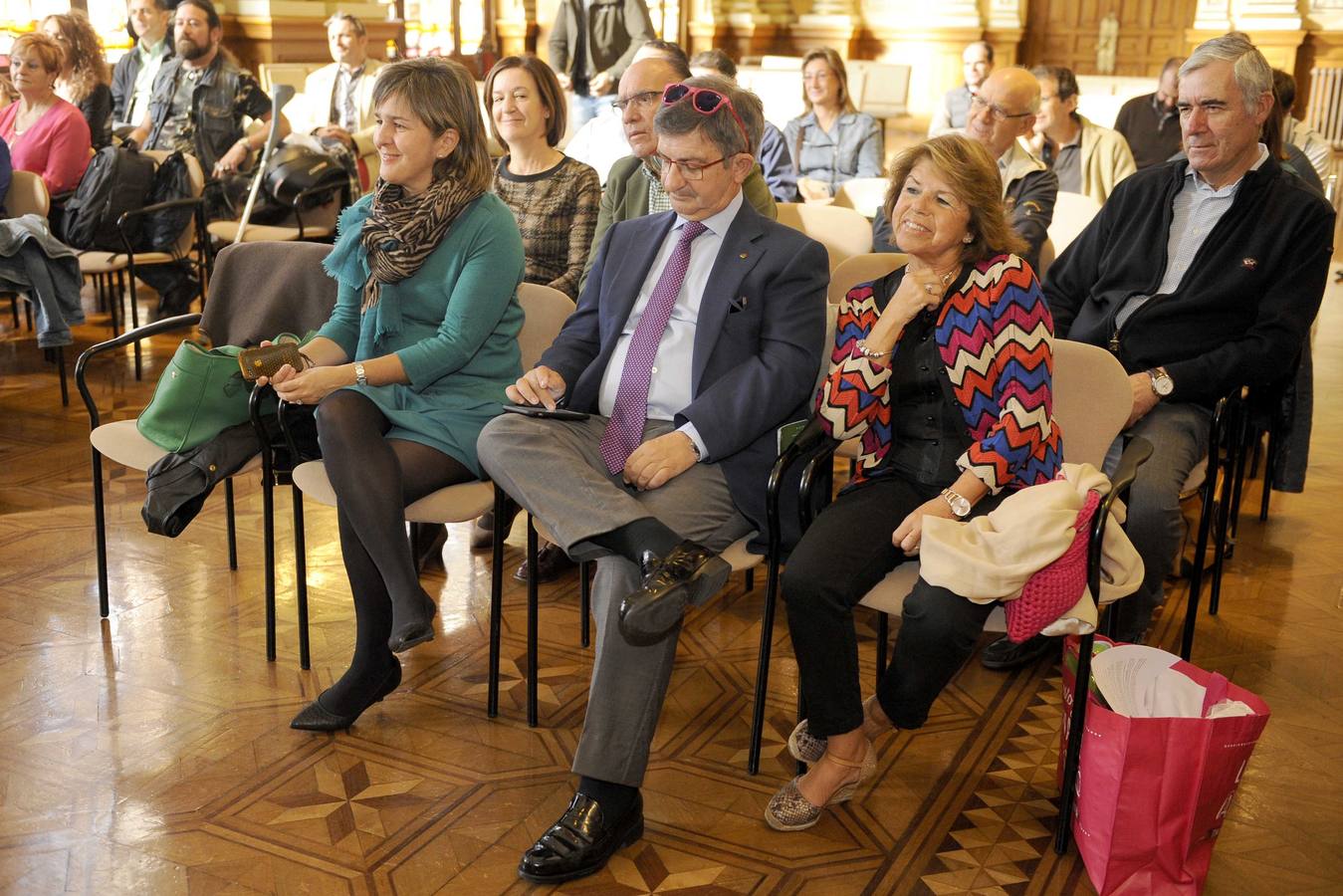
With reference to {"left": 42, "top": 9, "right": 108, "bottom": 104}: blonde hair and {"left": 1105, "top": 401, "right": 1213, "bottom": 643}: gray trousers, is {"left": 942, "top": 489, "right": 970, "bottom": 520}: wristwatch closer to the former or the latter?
{"left": 1105, "top": 401, "right": 1213, "bottom": 643}: gray trousers

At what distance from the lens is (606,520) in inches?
97.1

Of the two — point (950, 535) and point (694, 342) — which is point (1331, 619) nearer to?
point (950, 535)

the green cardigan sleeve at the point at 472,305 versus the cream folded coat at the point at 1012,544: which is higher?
the green cardigan sleeve at the point at 472,305

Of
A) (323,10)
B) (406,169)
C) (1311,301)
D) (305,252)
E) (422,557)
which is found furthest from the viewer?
(323,10)

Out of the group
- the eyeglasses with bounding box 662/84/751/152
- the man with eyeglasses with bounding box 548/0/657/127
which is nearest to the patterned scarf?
the eyeglasses with bounding box 662/84/751/152

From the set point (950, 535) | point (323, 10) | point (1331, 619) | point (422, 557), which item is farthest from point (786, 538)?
point (323, 10)

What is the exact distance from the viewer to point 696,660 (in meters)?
3.18

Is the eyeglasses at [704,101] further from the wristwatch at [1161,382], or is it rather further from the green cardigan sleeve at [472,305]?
the wristwatch at [1161,382]

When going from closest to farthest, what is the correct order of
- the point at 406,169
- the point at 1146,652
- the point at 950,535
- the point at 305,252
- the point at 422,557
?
the point at 950,535 → the point at 1146,652 → the point at 406,169 → the point at 305,252 → the point at 422,557

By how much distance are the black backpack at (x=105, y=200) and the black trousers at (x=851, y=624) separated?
166 inches

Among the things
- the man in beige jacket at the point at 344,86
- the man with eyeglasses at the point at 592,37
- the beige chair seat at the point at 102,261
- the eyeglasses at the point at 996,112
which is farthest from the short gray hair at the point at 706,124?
the man with eyeglasses at the point at 592,37

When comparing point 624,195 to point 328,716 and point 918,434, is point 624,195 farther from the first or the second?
point 328,716

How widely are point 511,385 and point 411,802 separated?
2.90 feet

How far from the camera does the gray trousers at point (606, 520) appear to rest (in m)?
2.38
